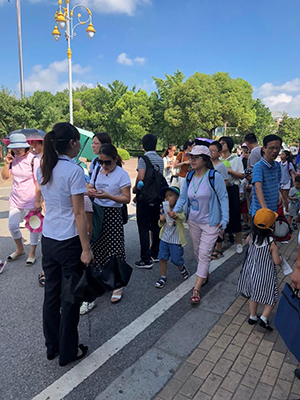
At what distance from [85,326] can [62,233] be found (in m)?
1.28

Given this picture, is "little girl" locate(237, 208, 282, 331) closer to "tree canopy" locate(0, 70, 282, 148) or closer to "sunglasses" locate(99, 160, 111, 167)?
"sunglasses" locate(99, 160, 111, 167)

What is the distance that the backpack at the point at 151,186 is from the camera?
4406mm

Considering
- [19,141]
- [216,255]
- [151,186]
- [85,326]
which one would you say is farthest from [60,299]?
[216,255]

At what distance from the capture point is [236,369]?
2.46m

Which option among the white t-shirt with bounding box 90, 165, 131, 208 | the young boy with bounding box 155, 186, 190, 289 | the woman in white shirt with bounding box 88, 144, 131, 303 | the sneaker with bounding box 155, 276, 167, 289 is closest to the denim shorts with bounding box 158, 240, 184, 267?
the young boy with bounding box 155, 186, 190, 289

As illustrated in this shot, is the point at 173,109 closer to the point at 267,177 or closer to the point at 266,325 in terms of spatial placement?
the point at 267,177

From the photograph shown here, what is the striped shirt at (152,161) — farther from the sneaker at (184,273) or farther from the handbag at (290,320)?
the handbag at (290,320)

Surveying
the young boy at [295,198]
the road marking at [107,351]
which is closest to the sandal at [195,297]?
the road marking at [107,351]

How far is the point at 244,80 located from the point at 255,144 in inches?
1963

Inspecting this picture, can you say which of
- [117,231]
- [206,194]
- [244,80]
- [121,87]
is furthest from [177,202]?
[244,80]

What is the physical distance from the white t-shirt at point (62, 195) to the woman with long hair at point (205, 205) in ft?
5.54

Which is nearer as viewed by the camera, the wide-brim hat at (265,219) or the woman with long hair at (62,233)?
the woman with long hair at (62,233)

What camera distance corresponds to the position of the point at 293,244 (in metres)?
5.65

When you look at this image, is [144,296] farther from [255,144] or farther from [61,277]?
[255,144]
